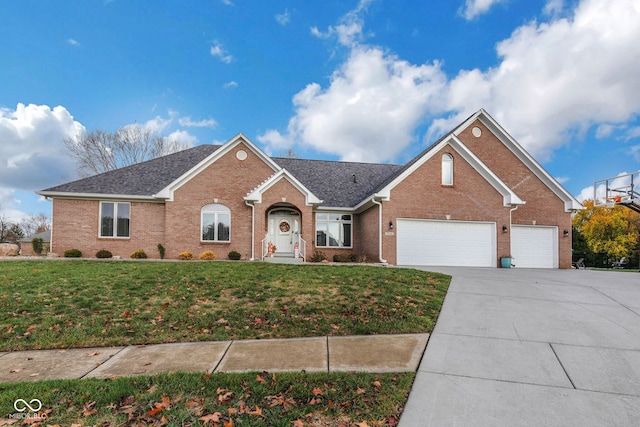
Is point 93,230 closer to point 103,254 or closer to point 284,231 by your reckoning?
point 103,254

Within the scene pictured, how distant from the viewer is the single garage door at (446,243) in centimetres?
1708

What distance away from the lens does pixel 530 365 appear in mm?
4703

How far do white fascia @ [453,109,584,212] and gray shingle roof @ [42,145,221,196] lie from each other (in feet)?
54.9

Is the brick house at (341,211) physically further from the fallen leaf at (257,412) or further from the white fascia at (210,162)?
the fallen leaf at (257,412)

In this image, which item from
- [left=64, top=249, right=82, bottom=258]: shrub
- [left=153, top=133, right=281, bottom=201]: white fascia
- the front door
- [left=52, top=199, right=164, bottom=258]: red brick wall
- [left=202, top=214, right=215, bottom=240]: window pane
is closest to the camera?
[left=64, top=249, right=82, bottom=258]: shrub

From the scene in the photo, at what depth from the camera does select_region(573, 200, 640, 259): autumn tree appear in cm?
3769

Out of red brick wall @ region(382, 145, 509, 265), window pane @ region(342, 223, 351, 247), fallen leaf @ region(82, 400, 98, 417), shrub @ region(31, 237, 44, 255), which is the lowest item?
fallen leaf @ region(82, 400, 98, 417)

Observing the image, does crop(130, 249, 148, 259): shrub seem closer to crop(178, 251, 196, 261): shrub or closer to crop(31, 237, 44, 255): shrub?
crop(178, 251, 196, 261): shrub

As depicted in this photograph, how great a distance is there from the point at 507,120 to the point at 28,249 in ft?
129

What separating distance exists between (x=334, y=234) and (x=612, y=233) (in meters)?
36.5

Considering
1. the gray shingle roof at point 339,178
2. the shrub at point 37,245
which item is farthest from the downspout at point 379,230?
the shrub at point 37,245

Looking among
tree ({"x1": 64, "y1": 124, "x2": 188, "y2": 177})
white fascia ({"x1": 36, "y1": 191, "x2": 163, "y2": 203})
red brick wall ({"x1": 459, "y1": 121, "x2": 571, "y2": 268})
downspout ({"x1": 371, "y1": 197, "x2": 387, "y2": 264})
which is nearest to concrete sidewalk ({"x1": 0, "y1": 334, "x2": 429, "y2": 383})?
downspout ({"x1": 371, "y1": 197, "x2": 387, "y2": 264})

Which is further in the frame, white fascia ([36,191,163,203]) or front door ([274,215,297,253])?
front door ([274,215,297,253])

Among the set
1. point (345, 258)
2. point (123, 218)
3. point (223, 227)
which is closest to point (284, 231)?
→ point (223, 227)
